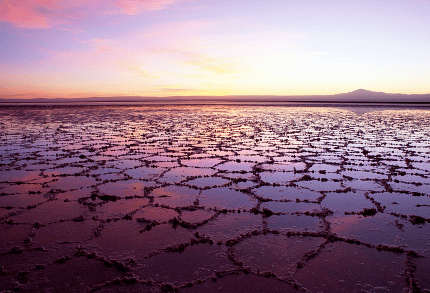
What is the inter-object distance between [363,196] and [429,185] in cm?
129

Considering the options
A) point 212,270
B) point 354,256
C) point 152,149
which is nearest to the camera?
point 212,270

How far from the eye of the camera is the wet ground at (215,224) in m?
2.02

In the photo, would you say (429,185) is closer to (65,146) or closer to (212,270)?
(212,270)

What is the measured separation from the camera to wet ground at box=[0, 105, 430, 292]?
79.7 inches

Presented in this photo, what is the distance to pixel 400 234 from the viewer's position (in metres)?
2.63

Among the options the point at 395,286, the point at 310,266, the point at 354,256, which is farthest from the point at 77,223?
the point at 395,286

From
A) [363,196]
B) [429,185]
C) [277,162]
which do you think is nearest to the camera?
[363,196]

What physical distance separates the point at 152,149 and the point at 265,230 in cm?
472

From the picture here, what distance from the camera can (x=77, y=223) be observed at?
289 cm

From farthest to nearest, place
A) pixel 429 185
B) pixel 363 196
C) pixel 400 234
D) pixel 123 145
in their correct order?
pixel 123 145 → pixel 429 185 → pixel 363 196 → pixel 400 234

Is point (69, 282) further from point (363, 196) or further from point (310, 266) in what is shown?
point (363, 196)

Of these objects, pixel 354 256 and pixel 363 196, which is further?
pixel 363 196

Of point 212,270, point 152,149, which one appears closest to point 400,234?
point 212,270

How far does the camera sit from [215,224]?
2879mm
